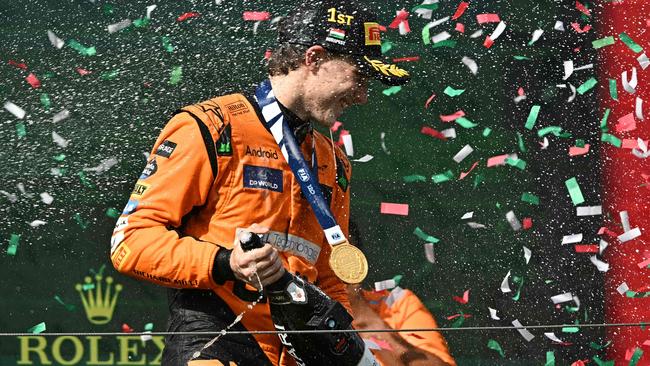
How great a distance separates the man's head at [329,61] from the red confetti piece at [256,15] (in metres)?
1.23

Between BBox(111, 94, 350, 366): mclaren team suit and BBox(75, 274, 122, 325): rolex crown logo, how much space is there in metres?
1.39

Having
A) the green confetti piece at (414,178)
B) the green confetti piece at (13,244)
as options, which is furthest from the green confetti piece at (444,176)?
the green confetti piece at (13,244)

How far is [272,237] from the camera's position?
299 centimetres

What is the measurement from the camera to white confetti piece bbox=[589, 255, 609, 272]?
4430 millimetres

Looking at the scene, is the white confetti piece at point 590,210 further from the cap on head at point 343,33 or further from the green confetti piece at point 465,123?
the cap on head at point 343,33

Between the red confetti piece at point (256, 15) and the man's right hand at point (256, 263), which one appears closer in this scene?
the man's right hand at point (256, 263)

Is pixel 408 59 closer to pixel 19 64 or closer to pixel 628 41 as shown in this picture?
pixel 628 41

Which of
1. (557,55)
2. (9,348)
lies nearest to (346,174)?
(557,55)

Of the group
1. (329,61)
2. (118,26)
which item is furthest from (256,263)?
(118,26)

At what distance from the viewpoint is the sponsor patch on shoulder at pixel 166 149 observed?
2898mm

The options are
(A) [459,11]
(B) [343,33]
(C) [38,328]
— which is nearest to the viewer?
(B) [343,33]

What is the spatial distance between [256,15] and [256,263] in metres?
1.93

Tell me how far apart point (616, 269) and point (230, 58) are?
1.72 m

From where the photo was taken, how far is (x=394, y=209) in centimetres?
440
